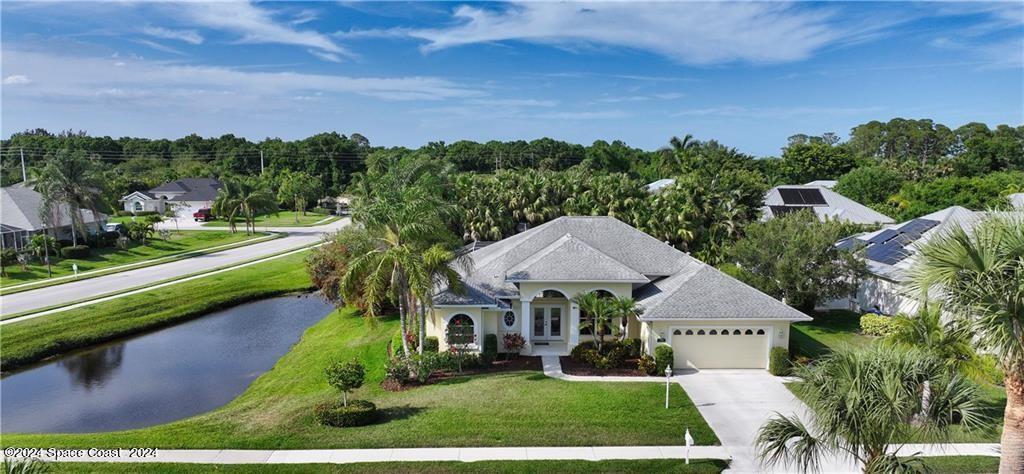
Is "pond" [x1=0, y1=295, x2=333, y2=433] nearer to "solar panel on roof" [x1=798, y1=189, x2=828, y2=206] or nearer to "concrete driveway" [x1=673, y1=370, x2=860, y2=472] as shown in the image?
"concrete driveway" [x1=673, y1=370, x2=860, y2=472]

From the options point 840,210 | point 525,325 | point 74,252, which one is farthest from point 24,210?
point 840,210

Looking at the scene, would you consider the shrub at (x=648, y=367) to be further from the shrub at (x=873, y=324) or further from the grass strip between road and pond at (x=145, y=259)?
the grass strip between road and pond at (x=145, y=259)

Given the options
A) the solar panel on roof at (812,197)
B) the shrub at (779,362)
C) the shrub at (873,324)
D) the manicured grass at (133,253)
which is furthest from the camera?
the solar panel on roof at (812,197)

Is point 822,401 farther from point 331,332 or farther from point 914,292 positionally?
point 331,332

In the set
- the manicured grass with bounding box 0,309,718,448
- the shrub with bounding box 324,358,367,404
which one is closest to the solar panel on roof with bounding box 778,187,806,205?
the manicured grass with bounding box 0,309,718,448

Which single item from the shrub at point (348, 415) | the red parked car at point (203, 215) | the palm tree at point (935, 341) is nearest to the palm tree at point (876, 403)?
the palm tree at point (935, 341)

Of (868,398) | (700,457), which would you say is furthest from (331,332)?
(868,398)
